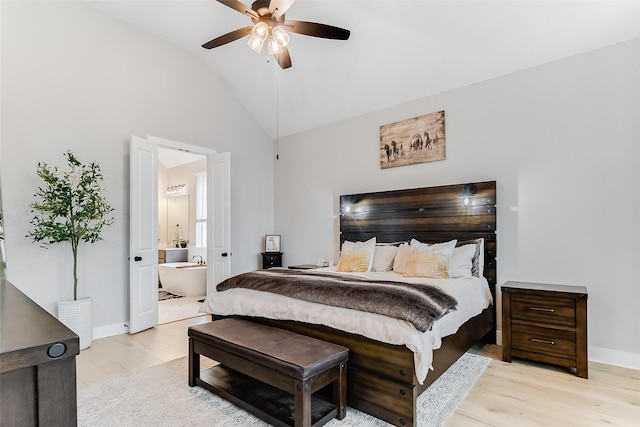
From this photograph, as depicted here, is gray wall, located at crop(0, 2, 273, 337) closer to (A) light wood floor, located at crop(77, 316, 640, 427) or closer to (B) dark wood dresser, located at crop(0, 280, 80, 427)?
(A) light wood floor, located at crop(77, 316, 640, 427)

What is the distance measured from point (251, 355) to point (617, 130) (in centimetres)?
368

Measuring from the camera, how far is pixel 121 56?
4117 mm

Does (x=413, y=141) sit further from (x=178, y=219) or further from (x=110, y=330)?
(x=178, y=219)

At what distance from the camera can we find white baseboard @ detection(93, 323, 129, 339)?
3859mm

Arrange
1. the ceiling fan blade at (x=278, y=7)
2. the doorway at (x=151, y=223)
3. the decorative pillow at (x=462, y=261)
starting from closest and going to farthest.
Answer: the ceiling fan blade at (x=278, y=7)
the decorative pillow at (x=462, y=261)
the doorway at (x=151, y=223)

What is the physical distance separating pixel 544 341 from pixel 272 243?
13.3 feet

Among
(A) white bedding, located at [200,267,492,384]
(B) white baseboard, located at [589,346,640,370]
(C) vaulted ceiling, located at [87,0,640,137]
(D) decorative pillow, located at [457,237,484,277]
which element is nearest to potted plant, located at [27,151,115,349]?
(A) white bedding, located at [200,267,492,384]

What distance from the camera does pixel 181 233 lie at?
321 inches

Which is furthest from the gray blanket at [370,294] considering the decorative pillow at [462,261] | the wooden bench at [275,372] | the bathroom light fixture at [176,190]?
the bathroom light fixture at [176,190]

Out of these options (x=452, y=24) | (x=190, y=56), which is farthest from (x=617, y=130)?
(x=190, y=56)

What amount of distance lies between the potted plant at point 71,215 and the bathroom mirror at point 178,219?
4.22m

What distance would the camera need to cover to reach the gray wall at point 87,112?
133 inches

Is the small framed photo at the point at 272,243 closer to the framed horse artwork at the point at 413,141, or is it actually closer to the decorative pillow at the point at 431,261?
the framed horse artwork at the point at 413,141

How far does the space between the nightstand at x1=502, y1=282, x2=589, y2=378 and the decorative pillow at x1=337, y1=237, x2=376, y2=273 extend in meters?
1.38
